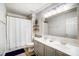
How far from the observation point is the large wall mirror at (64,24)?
920 millimetres

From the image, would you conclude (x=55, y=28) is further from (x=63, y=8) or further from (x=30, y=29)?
(x=30, y=29)

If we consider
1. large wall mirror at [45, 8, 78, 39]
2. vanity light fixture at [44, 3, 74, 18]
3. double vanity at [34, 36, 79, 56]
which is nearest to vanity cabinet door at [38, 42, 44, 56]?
double vanity at [34, 36, 79, 56]

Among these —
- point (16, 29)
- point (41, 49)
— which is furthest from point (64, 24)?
point (16, 29)

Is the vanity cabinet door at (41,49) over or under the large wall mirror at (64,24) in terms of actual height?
under

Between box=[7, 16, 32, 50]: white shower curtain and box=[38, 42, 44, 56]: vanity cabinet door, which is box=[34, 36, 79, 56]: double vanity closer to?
box=[38, 42, 44, 56]: vanity cabinet door

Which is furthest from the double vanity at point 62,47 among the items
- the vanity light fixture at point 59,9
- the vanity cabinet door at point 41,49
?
the vanity light fixture at point 59,9

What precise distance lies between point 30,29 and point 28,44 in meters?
0.52

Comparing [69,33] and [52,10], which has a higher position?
[52,10]

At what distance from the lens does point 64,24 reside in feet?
3.31

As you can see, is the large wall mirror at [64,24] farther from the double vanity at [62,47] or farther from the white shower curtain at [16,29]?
the white shower curtain at [16,29]

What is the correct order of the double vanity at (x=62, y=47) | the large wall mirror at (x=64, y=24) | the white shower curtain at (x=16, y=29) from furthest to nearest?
the white shower curtain at (x=16, y=29), the large wall mirror at (x=64, y=24), the double vanity at (x=62, y=47)

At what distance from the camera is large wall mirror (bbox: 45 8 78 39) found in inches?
36.2

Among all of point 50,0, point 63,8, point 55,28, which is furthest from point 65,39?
point 50,0

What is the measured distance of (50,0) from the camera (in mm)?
860
